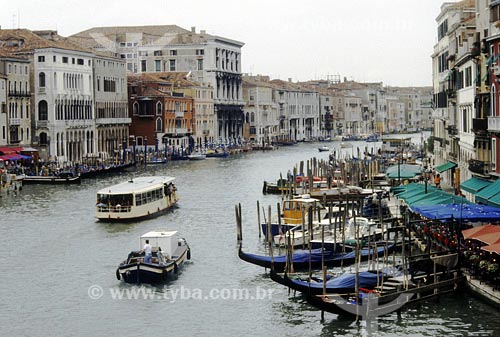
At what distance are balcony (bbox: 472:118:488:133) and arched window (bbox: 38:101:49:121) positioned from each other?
22506 mm

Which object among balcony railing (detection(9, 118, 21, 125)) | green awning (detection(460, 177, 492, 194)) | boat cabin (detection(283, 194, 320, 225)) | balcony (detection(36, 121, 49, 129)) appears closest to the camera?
green awning (detection(460, 177, 492, 194))

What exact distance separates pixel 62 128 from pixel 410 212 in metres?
23.7

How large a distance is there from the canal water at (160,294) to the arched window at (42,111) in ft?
53.1

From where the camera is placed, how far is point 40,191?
27.9 m

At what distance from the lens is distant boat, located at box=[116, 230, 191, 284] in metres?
14.0

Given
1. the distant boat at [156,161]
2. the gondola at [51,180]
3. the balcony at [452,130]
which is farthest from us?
the distant boat at [156,161]

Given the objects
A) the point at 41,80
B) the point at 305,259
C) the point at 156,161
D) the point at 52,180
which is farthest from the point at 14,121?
the point at 305,259

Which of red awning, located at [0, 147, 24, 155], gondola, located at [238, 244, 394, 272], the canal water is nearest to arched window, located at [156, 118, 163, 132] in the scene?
red awning, located at [0, 147, 24, 155]

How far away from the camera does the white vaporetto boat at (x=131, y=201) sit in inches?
819

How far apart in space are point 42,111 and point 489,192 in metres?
25.1

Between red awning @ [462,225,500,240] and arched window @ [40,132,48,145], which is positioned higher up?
arched window @ [40,132,48,145]

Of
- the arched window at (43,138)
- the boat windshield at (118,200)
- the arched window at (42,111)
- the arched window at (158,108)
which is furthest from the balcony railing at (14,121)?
the boat windshield at (118,200)

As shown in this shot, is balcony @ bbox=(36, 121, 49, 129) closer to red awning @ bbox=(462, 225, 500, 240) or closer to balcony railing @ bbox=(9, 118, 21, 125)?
balcony railing @ bbox=(9, 118, 21, 125)

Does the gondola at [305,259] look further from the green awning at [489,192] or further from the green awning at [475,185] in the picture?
the green awning at [475,185]
